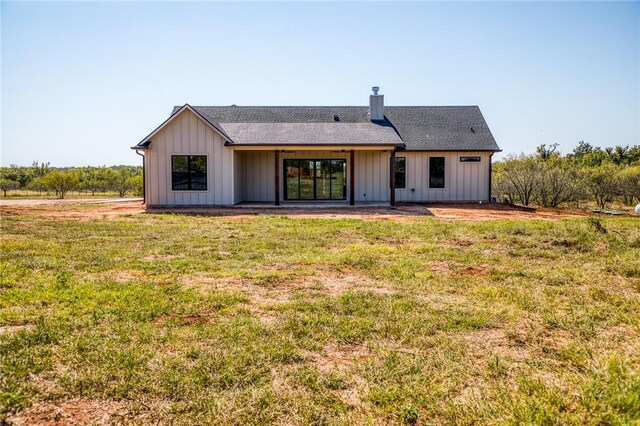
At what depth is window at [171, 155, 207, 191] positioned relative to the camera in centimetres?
1789

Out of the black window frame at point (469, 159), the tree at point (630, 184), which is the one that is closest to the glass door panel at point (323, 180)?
the black window frame at point (469, 159)

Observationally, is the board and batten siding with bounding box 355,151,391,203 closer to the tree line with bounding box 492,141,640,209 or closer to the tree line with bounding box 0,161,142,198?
the tree line with bounding box 492,141,640,209

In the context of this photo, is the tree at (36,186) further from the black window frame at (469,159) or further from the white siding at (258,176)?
the black window frame at (469,159)

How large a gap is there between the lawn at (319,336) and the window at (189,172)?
406 inches

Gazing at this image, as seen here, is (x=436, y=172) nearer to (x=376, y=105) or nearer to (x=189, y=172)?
(x=376, y=105)

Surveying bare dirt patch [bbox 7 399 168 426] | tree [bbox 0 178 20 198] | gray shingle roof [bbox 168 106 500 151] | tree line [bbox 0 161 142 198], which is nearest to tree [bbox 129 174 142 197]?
tree line [bbox 0 161 142 198]

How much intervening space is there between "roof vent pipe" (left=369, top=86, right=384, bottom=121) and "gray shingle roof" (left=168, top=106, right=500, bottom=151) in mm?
377

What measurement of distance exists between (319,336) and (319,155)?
16902mm

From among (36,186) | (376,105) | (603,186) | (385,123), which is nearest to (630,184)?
(603,186)

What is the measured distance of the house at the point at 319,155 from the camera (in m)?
17.7

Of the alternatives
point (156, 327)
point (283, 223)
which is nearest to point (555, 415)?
point (156, 327)

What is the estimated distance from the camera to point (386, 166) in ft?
67.7

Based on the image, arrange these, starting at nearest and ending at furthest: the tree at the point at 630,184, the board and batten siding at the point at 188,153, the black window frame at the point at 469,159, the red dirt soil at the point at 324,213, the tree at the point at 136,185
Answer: the red dirt soil at the point at 324,213, the board and batten siding at the point at 188,153, the black window frame at the point at 469,159, the tree at the point at 630,184, the tree at the point at 136,185

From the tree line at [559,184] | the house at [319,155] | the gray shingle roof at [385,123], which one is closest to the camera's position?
the house at [319,155]
